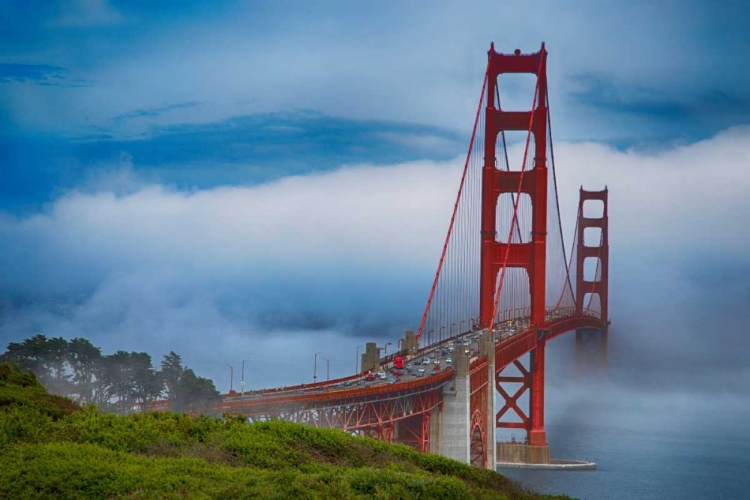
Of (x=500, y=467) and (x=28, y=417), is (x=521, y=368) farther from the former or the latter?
(x=28, y=417)

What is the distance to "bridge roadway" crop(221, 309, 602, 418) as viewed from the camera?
3759 cm

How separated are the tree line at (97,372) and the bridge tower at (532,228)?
2644 centimetres

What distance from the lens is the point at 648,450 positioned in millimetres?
86250

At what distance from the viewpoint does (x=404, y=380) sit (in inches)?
1996

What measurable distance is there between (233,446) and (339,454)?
2.42 meters

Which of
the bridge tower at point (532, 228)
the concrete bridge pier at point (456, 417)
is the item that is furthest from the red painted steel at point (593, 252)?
the concrete bridge pier at point (456, 417)

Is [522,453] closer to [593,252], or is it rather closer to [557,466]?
[557,466]

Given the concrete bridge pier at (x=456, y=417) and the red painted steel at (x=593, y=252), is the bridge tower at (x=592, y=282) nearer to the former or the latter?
the red painted steel at (x=593, y=252)

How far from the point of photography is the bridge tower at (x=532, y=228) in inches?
3004

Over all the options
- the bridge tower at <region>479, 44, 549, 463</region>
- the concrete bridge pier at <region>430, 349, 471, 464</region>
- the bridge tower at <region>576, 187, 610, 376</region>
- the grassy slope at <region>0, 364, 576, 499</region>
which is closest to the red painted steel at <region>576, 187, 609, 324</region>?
the bridge tower at <region>576, 187, 610, 376</region>

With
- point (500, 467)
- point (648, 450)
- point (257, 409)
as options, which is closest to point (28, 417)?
point (257, 409)

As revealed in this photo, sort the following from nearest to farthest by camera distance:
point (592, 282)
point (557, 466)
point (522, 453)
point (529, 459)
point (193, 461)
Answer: point (193, 461) → point (557, 466) → point (529, 459) → point (522, 453) → point (592, 282)

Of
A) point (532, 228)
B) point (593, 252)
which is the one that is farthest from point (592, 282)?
point (532, 228)

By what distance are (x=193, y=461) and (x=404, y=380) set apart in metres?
30.5
